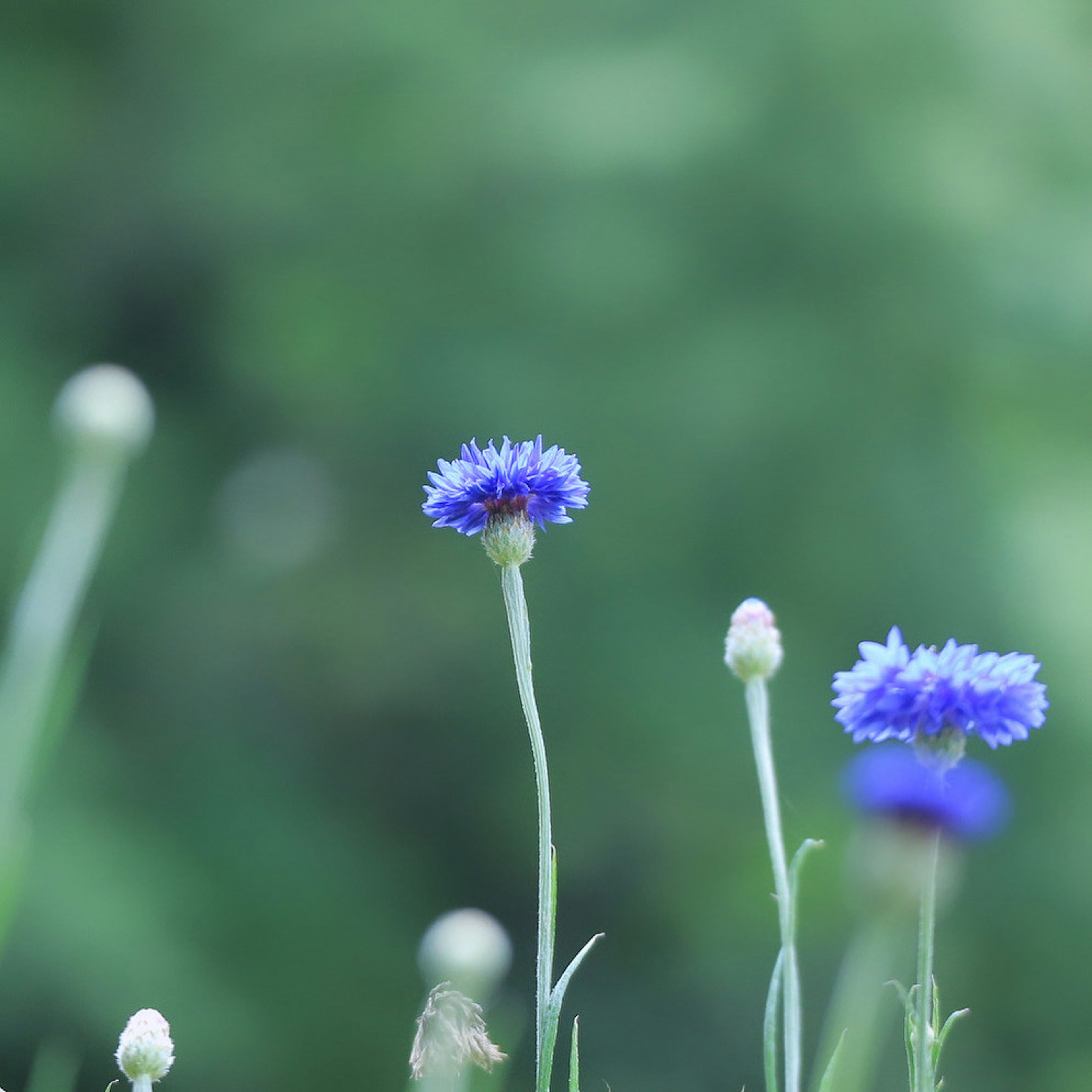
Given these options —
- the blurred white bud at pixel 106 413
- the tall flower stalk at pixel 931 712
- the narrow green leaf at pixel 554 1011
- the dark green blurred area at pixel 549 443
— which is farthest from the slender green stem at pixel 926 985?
the dark green blurred area at pixel 549 443

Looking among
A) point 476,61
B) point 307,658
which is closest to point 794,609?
point 307,658

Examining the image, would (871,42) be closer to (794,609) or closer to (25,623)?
(794,609)

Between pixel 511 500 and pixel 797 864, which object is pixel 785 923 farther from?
pixel 511 500

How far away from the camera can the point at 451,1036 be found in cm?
78

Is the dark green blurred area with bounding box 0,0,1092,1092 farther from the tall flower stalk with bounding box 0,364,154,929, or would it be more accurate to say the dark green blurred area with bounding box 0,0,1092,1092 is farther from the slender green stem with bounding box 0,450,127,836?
the slender green stem with bounding box 0,450,127,836

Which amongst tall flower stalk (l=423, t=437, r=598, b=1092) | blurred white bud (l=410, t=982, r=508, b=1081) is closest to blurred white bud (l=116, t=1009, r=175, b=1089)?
blurred white bud (l=410, t=982, r=508, b=1081)

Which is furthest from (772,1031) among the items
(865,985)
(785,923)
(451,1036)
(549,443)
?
(549,443)

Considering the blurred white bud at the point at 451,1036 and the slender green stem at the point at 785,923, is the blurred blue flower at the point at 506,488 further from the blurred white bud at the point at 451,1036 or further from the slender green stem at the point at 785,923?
the blurred white bud at the point at 451,1036

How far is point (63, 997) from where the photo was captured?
3.86 m

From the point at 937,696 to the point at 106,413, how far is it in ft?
1.42

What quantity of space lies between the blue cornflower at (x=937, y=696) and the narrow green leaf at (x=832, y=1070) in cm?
16

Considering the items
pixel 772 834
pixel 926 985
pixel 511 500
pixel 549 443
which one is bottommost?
pixel 926 985

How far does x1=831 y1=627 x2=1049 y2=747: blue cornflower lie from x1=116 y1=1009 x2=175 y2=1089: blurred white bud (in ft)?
1.25

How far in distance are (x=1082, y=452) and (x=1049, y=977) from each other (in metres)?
1.33
